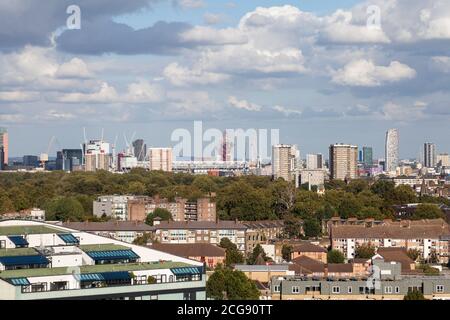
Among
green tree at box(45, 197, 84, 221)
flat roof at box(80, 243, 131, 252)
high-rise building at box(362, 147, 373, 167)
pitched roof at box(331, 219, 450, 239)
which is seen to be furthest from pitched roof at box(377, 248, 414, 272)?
high-rise building at box(362, 147, 373, 167)

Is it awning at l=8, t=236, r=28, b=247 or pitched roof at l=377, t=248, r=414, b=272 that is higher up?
awning at l=8, t=236, r=28, b=247

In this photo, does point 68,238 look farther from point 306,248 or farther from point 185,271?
point 306,248

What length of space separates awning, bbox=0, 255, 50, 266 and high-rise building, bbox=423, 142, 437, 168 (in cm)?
6963

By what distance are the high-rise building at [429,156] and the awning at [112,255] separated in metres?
68.6

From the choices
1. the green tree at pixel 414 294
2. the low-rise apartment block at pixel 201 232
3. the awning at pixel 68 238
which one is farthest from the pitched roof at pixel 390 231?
the awning at pixel 68 238

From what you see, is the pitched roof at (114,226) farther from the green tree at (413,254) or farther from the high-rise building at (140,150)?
the high-rise building at (140,150)

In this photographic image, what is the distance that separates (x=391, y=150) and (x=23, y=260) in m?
55.4

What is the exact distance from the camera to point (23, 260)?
10.8 meters

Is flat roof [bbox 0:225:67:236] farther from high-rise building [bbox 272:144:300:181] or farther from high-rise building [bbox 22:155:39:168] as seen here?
high-rise building [bbox 22:155:39:168]

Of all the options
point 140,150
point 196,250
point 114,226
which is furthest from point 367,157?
point 196,250

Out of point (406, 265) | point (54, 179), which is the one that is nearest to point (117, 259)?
point (406, 265)

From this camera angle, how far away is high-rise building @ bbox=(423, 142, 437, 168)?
78.7 metres

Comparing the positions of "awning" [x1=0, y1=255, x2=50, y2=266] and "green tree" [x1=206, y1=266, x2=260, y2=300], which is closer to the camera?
"awning" [x1=0, y1=255, x2=50, y2=266]
